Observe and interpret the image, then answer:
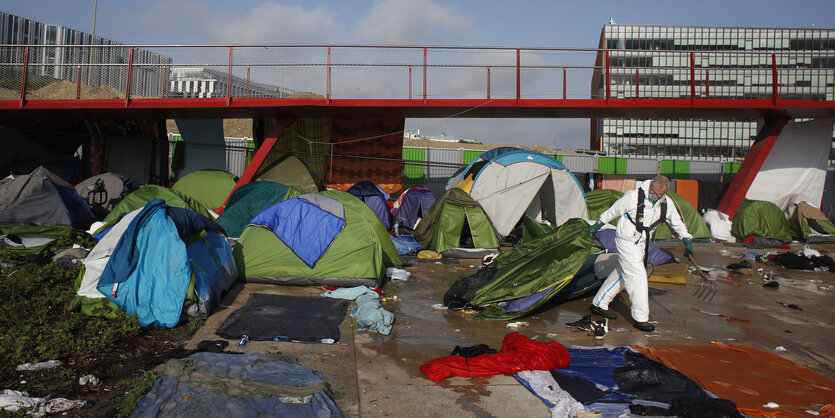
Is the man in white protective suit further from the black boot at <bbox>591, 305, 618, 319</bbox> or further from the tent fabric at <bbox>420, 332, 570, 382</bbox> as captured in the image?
the tent fabric at <bbox>420, 332, 570, 382</bbox>

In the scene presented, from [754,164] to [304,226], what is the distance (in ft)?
48.8

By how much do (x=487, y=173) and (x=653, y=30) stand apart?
41.4 m

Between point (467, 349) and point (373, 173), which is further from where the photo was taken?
point (373, 173)

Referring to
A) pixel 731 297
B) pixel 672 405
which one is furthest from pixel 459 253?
pixel 672 405

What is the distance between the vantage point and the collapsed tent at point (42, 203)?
8.95m

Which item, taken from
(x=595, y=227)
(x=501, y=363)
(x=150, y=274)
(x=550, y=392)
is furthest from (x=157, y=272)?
(x=595, y=227)

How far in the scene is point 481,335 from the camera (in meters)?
5.90

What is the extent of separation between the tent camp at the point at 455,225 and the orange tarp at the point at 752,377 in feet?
20.2

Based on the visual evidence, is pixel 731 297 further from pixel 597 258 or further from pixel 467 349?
pixel 467 349

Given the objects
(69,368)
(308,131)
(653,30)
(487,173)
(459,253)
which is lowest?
(69,368)

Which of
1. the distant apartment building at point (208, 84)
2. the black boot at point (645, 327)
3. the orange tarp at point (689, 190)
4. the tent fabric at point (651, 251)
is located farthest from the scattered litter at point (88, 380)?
the orange tarp at point (689, 190)

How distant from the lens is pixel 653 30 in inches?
1857

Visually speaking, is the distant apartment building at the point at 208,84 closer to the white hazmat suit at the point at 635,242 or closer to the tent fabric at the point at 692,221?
the white hazmat suit at the point at 635,242

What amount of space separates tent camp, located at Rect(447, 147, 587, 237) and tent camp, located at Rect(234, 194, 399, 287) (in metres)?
5.73
